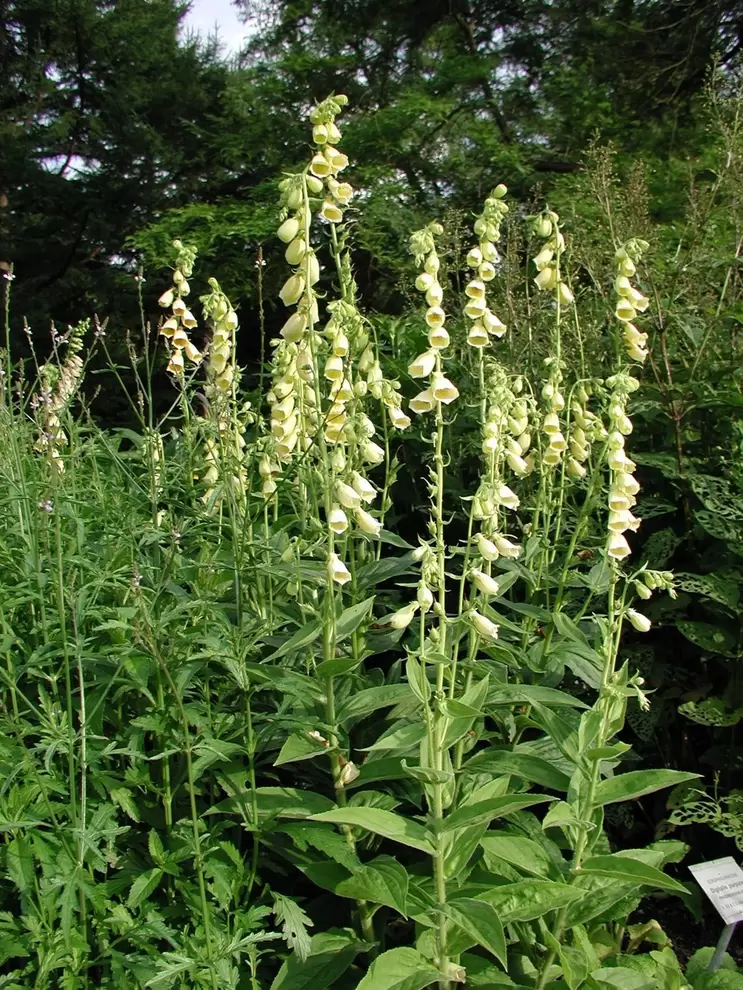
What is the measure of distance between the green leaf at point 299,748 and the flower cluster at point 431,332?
88cm

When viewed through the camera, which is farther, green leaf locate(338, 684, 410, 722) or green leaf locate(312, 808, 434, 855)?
green leaf locate(338, 684, 410, 722)

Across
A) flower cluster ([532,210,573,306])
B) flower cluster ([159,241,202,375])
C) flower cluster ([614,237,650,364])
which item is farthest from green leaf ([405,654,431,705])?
flower cluster ([159,241,202,375])

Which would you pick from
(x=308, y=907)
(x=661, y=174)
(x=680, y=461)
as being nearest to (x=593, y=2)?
(x=661, y=174)

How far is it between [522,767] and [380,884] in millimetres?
457

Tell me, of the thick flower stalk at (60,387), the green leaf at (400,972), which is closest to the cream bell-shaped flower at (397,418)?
the thick flower stalk at (60,387)

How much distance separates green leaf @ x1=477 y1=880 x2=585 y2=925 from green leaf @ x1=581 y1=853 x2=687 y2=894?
0.30 ft

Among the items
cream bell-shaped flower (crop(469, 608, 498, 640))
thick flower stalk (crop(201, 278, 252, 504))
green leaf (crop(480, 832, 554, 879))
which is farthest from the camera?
thick flower stalk (crop(201, 278, 252, 504))

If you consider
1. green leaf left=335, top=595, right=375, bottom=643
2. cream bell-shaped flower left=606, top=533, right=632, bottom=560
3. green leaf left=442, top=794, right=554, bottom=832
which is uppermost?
cream bell-shaped flower left=606, top=533, right=632, bottom=560

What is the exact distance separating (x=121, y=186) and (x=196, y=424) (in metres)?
12.1

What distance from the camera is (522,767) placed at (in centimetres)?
218

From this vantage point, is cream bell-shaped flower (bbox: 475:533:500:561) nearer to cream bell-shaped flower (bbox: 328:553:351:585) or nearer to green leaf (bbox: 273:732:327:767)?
cream bell-shaped flower (bbox: 328:553:351:585)

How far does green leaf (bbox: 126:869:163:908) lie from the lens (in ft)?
6.45

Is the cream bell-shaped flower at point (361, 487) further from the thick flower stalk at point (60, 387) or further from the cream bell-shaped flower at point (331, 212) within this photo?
the thick flower stalk at point (60, 387)

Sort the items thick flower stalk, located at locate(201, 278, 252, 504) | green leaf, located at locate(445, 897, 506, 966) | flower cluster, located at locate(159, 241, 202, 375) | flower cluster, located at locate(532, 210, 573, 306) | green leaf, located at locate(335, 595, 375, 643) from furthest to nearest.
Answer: flower cluster, located at locate(159, 241, 202, 375), flower cluster, located at locate(532, 210, 573, 306), thick flower stalk, located at locate(201, 278, 252, 504), green leaf, located at locate(335, 595, 375, 643), green leaf, located at locate(445, 897, 506, 966)
